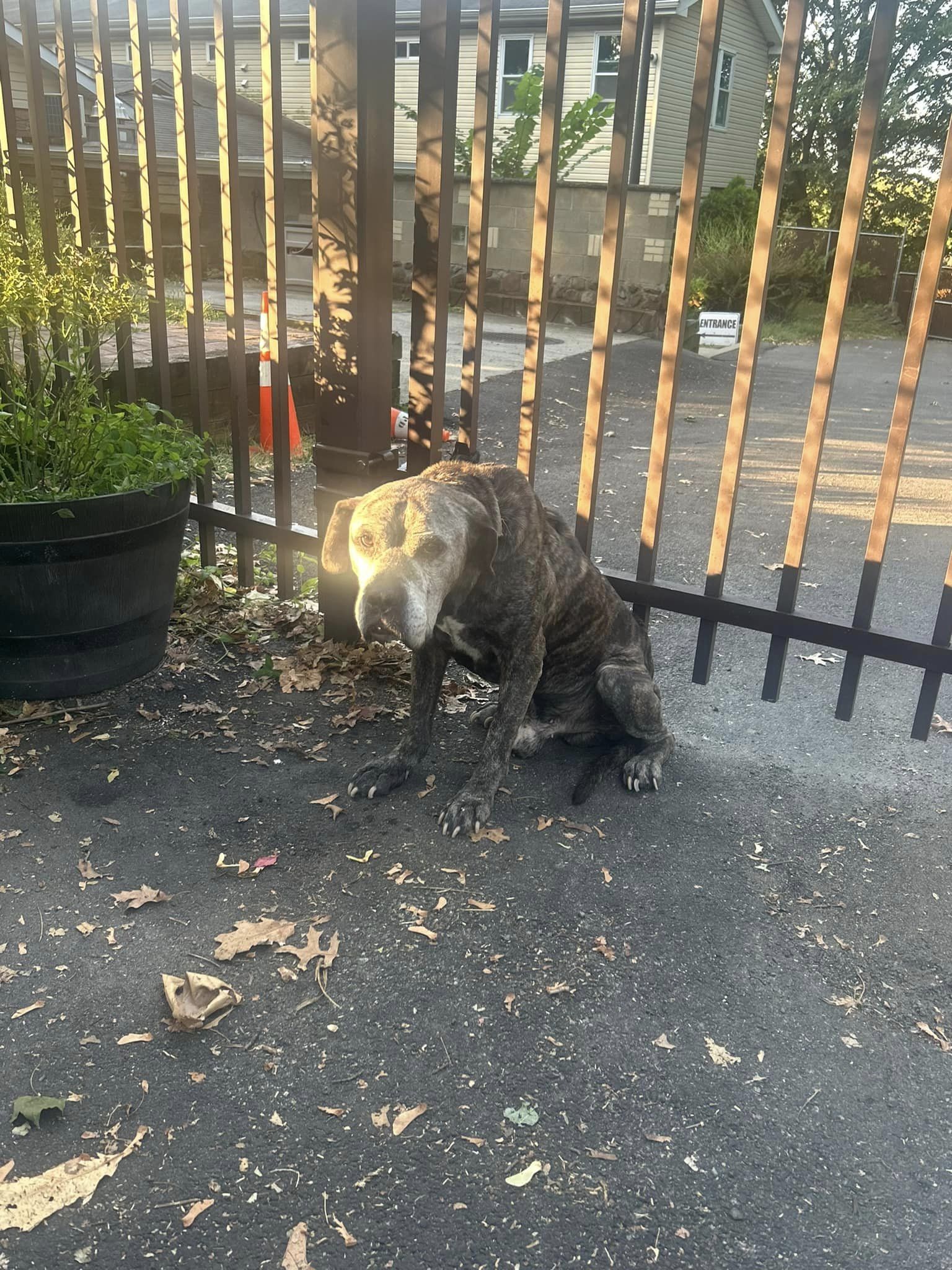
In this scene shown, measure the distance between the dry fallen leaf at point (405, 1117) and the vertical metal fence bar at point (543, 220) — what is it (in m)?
2.24

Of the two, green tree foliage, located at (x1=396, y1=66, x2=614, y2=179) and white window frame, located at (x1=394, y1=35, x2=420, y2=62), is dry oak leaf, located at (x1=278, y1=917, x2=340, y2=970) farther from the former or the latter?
white window frame, located at (x1=394, y1=35, x2=420, y2=62)

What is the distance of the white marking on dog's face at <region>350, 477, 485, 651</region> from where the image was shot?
2854 millimetres

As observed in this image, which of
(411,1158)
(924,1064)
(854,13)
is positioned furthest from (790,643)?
(854,13)

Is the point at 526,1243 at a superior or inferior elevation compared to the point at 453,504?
inferior

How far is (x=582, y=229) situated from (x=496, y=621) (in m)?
16.9

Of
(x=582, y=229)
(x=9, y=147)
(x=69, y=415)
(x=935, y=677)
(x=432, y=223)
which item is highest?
(x=9, y=147)

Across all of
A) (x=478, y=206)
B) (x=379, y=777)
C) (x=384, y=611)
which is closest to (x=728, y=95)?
(x=478, y=206)

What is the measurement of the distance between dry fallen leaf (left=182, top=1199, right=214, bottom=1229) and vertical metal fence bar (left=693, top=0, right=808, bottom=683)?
105 inches

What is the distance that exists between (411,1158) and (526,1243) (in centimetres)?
30

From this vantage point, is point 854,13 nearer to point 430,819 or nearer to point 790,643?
point 790,643

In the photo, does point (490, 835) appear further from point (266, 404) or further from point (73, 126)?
point (266, 404)

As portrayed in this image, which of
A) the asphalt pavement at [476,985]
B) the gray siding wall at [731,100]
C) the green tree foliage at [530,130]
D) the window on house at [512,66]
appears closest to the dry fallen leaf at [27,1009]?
the asphalt pavement at [476,985]

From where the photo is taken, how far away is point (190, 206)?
441 centimetres

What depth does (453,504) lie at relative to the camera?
2990 mm
